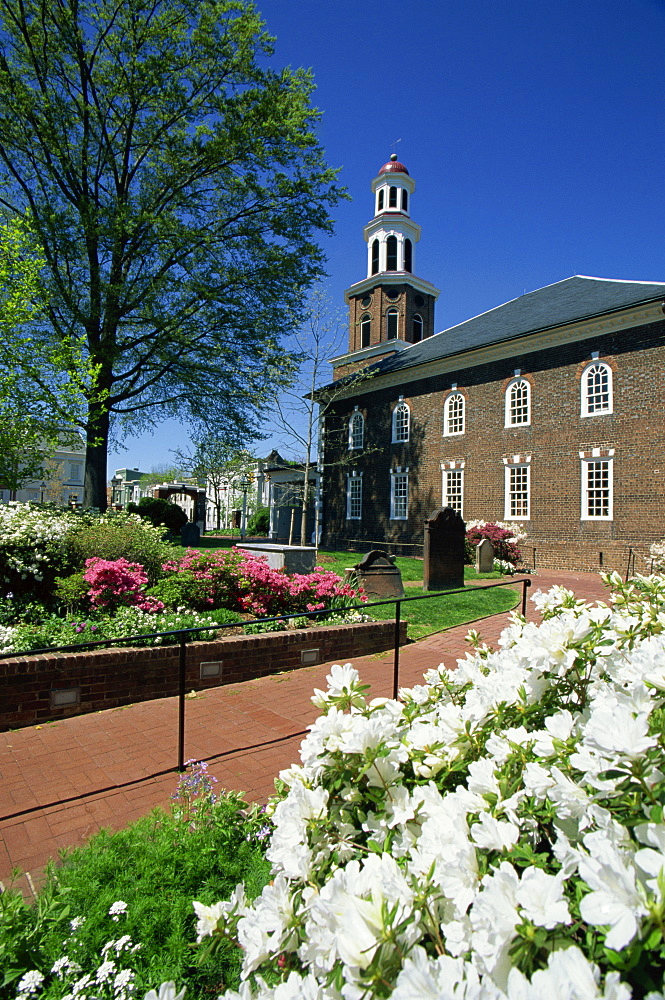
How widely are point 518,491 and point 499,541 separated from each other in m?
2.89

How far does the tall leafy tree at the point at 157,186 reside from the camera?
55.8ft

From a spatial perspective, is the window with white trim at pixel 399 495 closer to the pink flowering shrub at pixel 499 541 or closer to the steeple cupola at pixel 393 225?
the pink flowering shrub at pixel 499 541

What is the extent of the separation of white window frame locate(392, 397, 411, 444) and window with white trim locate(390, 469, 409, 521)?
1.64m

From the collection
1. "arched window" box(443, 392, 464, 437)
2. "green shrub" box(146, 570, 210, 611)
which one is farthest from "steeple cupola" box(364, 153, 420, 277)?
"green shrub" box(146, 570, 210, 611)

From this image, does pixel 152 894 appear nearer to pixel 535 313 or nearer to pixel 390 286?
pixel 535 313

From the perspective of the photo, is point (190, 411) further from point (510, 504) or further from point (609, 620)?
point (609, 620)

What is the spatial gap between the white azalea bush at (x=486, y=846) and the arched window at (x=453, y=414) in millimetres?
24011

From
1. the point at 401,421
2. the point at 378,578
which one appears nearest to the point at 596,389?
the point at 401,421

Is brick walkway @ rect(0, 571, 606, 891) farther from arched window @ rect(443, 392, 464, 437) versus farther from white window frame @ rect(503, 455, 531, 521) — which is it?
arched window @ rect(443, 392, 464, 437)

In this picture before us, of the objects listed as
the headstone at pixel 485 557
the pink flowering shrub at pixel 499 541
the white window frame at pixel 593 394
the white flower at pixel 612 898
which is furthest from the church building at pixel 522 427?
the white flower at pixel 612 898

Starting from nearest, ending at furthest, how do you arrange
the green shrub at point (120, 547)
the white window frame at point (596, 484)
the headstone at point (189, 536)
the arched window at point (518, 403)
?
the green shrub at point (120, 547) → the white window frame at point (596, 484) → the arched window at point (518, 403) → the headstone at point (189, 536)

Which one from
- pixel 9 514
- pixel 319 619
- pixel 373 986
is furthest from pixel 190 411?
pixel 373 986

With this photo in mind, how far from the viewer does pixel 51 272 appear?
18078 mm

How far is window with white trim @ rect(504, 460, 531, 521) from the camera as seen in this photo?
22.0 metres
